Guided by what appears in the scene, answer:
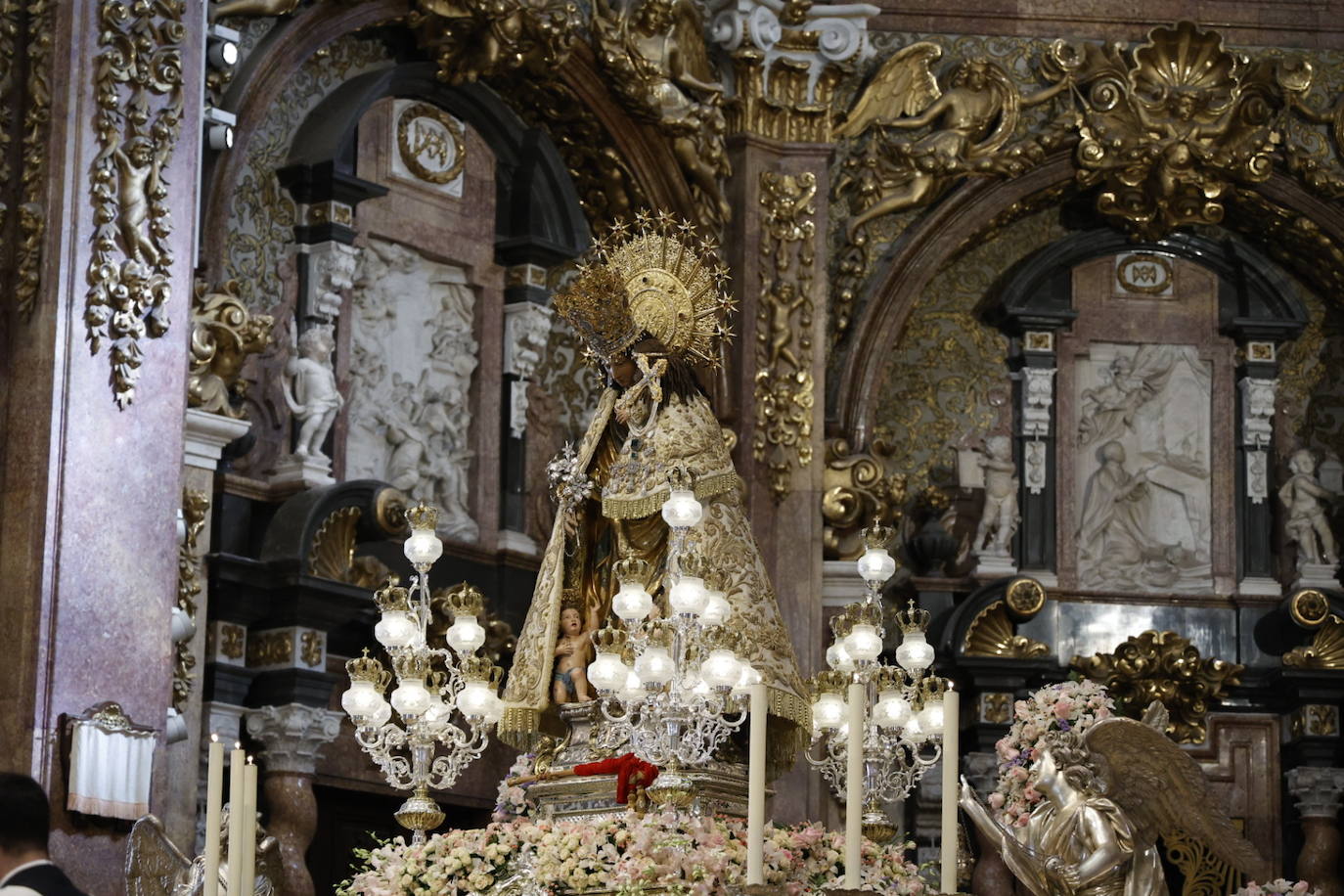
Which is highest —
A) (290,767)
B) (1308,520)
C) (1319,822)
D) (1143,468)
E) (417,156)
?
(417,156)

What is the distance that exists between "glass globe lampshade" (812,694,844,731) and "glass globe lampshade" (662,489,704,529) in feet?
4.39

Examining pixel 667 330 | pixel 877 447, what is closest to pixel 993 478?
pixel 877 447

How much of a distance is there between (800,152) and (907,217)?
3.24 ft

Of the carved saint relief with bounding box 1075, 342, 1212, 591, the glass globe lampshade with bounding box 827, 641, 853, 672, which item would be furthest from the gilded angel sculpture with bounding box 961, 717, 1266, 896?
the carved saint relief with bounding box 1075, 342, 1212, 591

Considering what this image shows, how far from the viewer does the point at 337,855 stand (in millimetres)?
15281

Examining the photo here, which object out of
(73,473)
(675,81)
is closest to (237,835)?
(73,473)

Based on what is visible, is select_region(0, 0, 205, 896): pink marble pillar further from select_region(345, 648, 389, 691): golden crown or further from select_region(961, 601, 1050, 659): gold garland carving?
select_region(961, 601, 1050, 659): gold garland carving

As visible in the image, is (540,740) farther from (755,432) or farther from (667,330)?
(755,432)

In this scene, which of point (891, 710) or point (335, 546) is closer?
point (891, 710)

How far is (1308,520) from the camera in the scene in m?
17.8

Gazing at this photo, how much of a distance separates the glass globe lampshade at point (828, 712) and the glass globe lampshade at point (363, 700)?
1.80 metres

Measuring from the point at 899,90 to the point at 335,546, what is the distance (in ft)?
16.7

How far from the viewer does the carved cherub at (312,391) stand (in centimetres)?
1509

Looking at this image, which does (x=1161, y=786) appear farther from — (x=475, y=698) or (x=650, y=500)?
(x=475, y=698)
